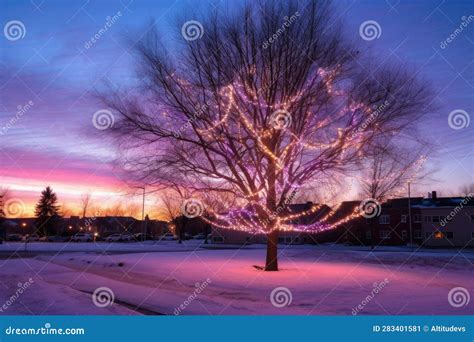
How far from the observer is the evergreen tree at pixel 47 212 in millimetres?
82125

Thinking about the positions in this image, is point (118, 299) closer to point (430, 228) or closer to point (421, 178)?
point (421, 178)

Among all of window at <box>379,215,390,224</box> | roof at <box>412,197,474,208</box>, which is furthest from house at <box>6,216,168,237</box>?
roof at <box>412,197,474,208</box>

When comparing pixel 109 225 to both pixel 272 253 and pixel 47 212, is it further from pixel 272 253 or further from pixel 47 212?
pixel 272 253

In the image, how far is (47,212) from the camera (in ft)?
274

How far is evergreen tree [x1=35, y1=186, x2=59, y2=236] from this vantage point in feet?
269

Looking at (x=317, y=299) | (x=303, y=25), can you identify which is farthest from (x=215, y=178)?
(x=317, y=299)

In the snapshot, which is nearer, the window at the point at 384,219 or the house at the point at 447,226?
the house at the point at 447,226

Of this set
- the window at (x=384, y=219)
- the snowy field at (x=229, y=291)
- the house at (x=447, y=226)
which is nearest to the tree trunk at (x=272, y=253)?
the snowy field at (x=229, y=291)

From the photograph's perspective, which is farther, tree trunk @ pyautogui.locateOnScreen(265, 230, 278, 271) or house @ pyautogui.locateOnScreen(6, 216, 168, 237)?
house @ pyautogui.locateOnScreen(6, 216, 168, 237)

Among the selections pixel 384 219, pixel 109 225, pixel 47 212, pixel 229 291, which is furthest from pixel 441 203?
→ pixel 109 225

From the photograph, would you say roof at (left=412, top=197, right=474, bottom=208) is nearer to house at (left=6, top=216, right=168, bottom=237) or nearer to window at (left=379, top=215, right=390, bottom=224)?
window at (left=379, top=215, right=390, bottom=224)

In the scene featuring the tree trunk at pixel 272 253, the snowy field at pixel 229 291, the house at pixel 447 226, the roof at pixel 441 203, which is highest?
the roof at pixel 441 203

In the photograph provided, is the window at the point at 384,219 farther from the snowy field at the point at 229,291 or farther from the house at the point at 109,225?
the house at the point at 109,225

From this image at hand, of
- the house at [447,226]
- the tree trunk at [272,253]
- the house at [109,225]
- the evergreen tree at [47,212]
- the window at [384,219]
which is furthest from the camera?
Result: the house at [109,225]
